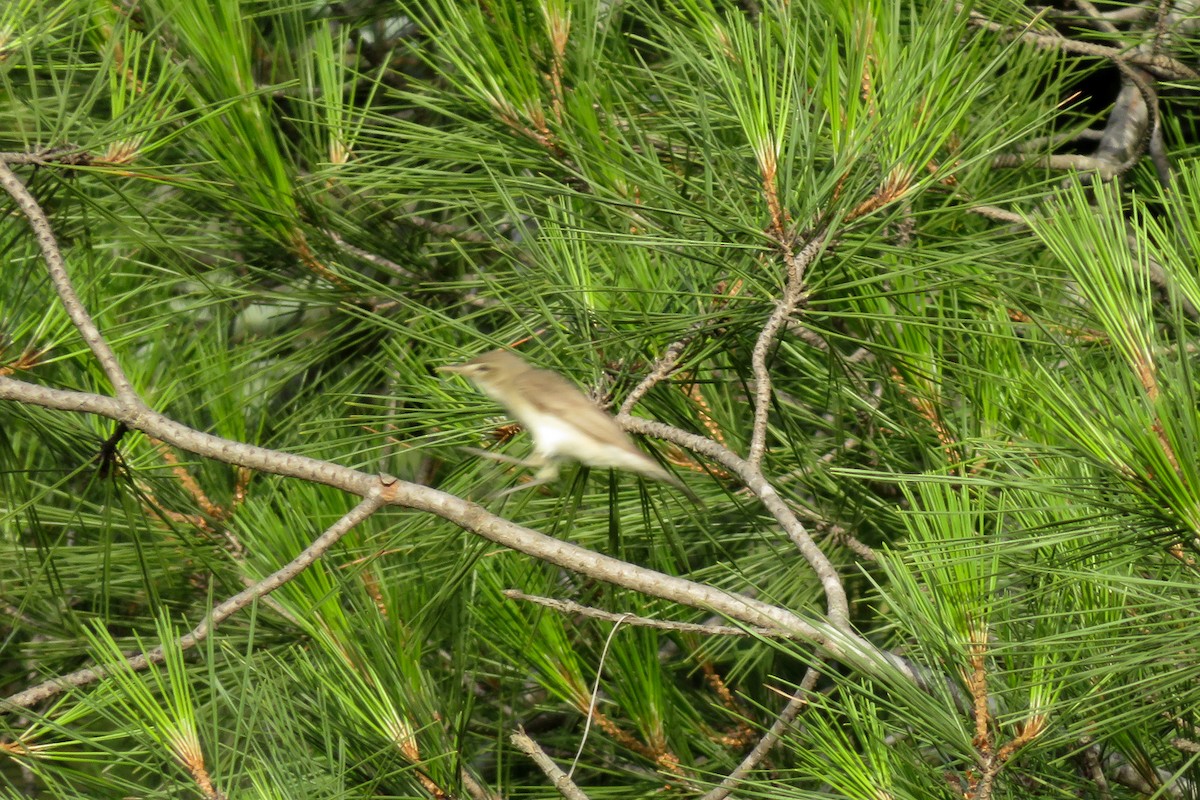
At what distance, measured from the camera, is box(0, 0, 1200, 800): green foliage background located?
74 centimetres

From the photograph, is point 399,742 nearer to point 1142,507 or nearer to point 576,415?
point 576,415

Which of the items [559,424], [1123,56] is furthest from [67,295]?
[1123,56]

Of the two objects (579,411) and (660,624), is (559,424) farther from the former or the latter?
(660,624)

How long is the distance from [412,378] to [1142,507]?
0.70m

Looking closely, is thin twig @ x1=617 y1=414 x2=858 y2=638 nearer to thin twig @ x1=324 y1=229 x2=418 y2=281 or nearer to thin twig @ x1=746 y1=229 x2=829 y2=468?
thin twig @ x1=746 y1=229 x2=829 y2=468

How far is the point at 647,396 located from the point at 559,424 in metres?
0.12

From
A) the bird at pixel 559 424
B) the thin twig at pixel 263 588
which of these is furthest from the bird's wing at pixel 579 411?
the thin twig at pixel 263 588

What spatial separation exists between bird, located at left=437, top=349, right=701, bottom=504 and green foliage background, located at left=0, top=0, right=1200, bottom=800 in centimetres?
3

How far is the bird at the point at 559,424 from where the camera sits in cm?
90

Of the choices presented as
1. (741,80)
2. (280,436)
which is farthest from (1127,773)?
(280,436)

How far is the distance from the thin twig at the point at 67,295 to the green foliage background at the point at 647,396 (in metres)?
0.11

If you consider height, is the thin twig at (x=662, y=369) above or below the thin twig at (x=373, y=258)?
above

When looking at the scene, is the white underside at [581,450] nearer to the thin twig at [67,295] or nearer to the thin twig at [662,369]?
the thin twig at [662,369]

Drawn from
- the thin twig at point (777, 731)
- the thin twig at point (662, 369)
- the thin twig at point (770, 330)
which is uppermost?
the thin twig at point (770, 330)
